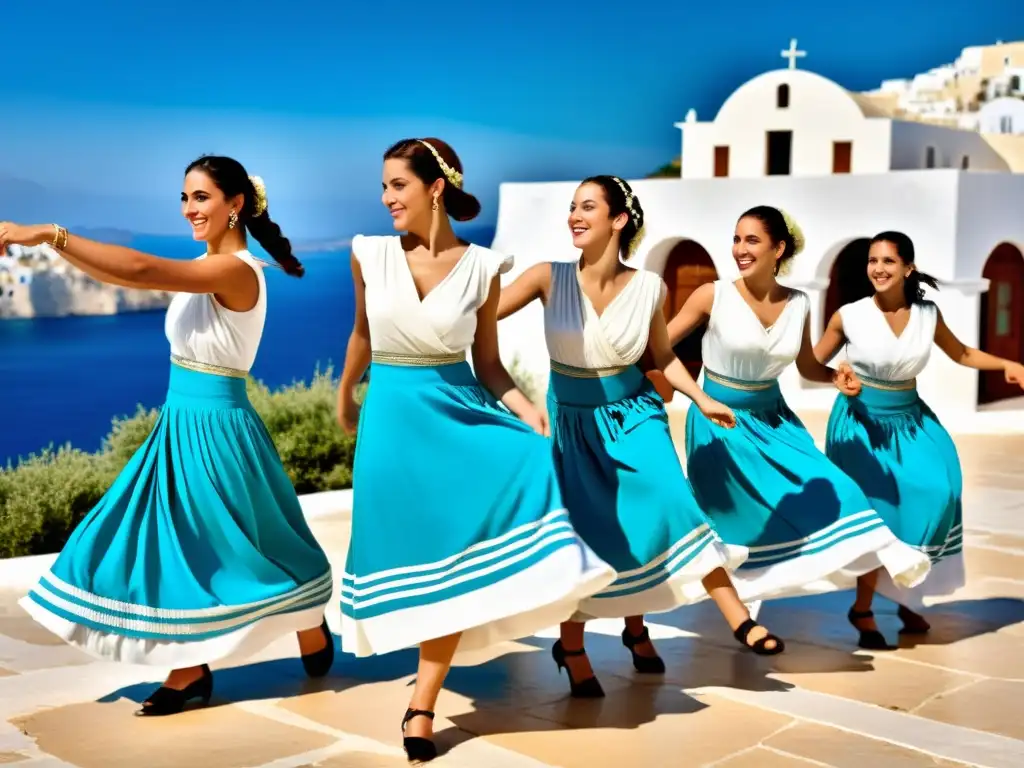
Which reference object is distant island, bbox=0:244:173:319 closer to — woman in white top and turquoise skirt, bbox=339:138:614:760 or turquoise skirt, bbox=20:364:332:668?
turquoise skirt, bbox=20:364:332:668

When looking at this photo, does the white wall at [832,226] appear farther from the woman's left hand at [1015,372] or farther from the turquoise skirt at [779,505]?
the turquoise skirt at [779,505]

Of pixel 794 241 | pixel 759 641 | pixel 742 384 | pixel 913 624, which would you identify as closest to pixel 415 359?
pixel 759 641

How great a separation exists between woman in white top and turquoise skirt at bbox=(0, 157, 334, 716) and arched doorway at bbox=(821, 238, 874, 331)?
14.4 meters

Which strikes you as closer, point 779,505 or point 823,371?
point 779,505

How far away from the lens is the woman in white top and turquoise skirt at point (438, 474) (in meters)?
4.40

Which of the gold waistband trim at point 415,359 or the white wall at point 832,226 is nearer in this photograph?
the gold waistband trim at point 415,359

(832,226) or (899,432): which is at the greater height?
(832,226)

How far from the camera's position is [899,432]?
6254 millimetres

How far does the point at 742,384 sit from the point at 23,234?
3068mm

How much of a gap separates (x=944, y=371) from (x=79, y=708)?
13.8 metres

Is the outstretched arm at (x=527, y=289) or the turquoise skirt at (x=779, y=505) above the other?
the outstretched arm at (x=527, y=289)

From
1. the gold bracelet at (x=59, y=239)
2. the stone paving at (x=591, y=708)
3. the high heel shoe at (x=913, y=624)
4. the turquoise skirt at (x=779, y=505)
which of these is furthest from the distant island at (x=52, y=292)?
the gold bracelet at (x=59, y=239)

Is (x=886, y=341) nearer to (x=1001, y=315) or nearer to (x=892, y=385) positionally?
(x=892, y=385)

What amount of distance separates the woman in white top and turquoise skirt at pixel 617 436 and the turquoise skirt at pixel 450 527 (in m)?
0.61
